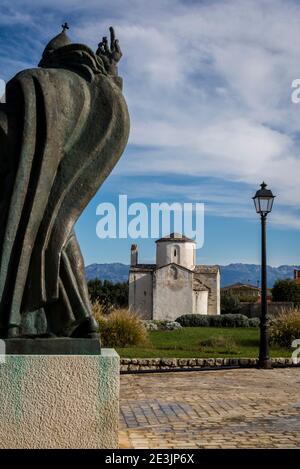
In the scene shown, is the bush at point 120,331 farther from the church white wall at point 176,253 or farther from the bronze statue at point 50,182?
the church white wall at point 176,253

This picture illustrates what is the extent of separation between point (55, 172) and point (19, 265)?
63 cm

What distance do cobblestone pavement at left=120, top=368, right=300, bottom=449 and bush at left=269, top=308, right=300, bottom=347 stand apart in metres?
5.10

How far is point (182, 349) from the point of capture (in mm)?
16984

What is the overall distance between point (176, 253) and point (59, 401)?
55.2m

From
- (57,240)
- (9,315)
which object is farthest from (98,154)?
(9,315)

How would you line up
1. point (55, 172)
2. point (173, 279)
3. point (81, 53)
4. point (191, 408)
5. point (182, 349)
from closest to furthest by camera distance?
point (55, 172) → point (81, 53) → point (191, 408) → point (182, 349) → point (173, 279)

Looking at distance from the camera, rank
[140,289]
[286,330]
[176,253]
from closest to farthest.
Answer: [286,330] < [140,289] < [176,253]

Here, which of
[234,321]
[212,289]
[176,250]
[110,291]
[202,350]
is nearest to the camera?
[202,350]

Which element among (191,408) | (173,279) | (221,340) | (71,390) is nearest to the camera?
(71,390)

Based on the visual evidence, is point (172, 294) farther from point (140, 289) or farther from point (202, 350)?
point (202, 350)

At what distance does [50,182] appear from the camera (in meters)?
3.75

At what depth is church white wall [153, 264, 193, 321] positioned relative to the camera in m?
53.0

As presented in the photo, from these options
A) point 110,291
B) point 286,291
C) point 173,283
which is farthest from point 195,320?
point 110,291
